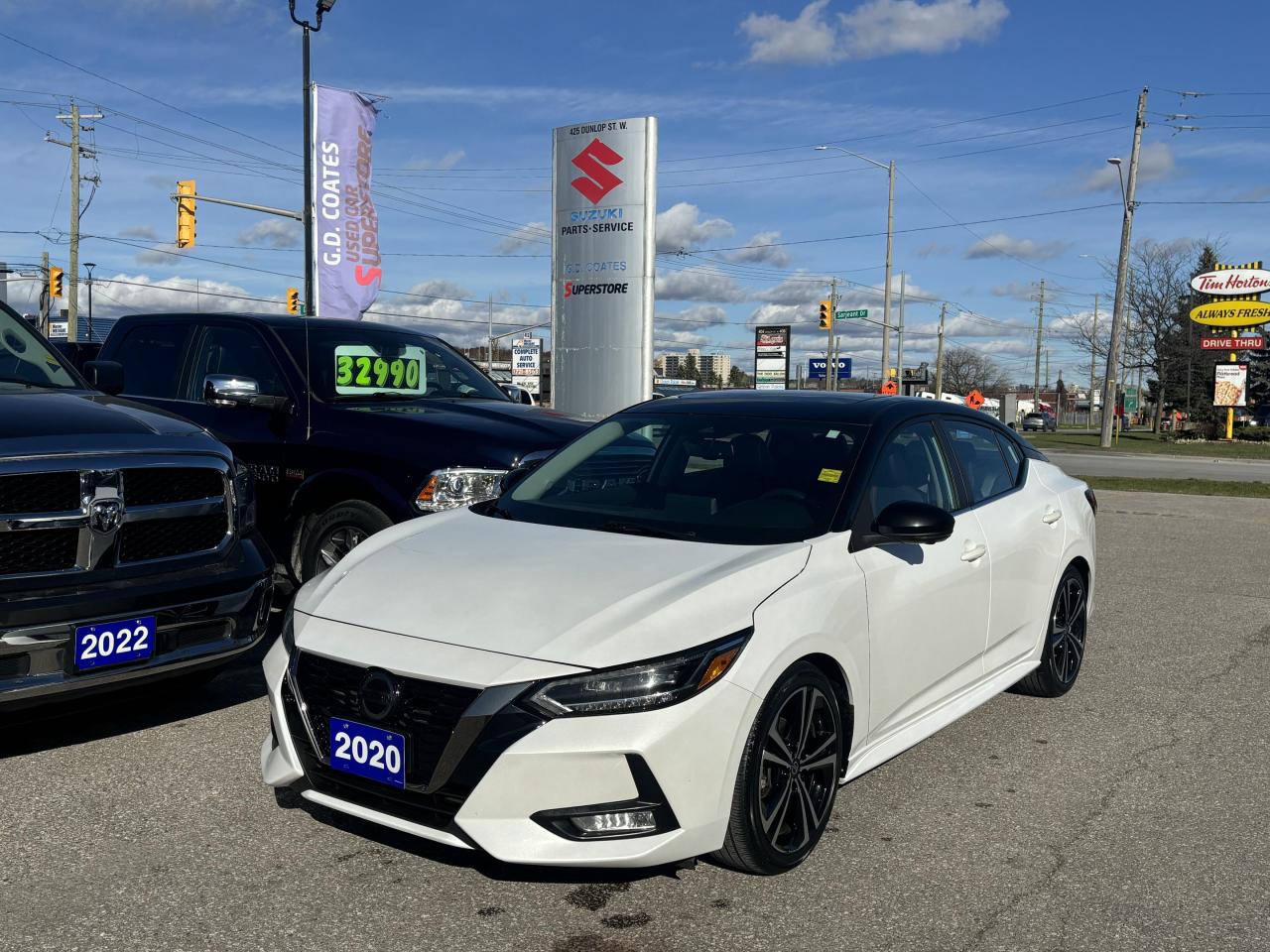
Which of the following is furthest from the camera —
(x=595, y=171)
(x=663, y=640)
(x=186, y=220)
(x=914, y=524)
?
(x=186, y=220)

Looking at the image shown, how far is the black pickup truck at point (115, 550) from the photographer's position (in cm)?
423

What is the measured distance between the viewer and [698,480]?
4.58 metres

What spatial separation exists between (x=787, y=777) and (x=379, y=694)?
50.2 inches

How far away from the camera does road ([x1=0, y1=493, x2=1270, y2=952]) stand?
330 cm

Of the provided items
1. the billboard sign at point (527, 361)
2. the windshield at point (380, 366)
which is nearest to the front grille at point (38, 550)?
the windshield at point (380, 366)

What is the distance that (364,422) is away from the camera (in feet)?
21.9

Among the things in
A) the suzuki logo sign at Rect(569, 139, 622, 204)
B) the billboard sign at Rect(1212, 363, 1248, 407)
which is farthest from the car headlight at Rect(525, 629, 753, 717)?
the billboard sign at Rect(1212, 363, 1248, 407)

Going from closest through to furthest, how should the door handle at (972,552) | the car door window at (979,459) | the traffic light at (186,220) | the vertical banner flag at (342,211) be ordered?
the door handle at (972,552) < the car door window at (979,459) < the vertical banner flag at (342,211) < the traffic light at (186,220)

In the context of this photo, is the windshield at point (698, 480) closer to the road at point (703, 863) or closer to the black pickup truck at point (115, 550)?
the road at point (703, 863)

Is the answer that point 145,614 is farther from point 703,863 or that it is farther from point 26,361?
point 703,863

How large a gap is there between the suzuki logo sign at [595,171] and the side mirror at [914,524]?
566 inches

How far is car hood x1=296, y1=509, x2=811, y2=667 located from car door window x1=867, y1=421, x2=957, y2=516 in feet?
2.13

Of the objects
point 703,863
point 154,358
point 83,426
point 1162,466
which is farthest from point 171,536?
point 1162,466

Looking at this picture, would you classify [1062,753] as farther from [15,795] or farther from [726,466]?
[15,795]
